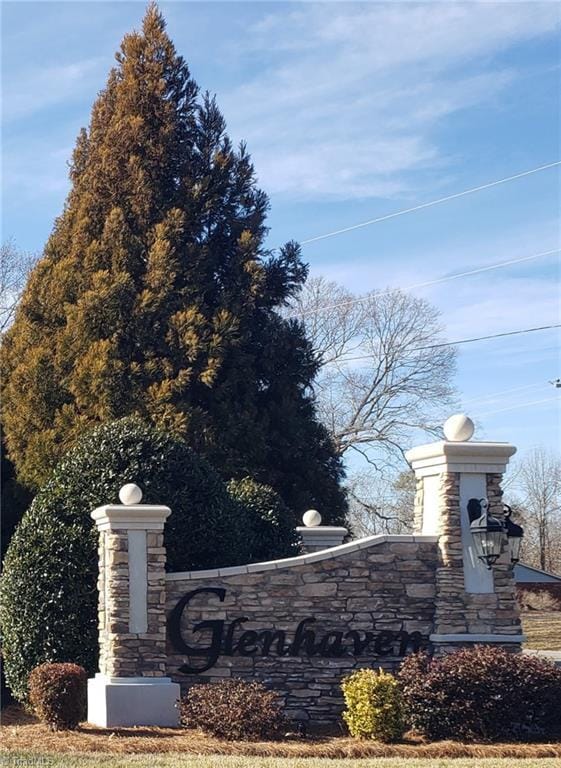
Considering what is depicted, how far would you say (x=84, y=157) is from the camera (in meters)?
22.0

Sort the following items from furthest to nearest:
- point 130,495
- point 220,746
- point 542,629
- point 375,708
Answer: point 542,629, point 130,495, point 375,708, point 220,746

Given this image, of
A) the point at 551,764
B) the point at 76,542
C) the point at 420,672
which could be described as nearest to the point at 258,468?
the point at 76,542

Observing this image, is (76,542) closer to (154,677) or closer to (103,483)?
(103,483)

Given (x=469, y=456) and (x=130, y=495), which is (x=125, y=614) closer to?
(x=130, y=495)

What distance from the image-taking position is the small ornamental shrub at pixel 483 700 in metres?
12.5

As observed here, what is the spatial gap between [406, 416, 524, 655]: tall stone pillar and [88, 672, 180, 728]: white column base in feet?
10.4

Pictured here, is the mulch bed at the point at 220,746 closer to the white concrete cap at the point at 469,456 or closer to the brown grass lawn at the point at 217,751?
the brown grass lawn at the point at 217,751

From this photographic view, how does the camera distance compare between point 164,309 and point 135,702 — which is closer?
point 135,702

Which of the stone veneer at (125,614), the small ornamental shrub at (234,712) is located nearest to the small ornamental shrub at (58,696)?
the stone veneer at (125,614)

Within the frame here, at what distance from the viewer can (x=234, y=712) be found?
40.8 ft

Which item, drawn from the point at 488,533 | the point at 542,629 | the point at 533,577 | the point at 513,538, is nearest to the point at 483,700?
the point at 488,533

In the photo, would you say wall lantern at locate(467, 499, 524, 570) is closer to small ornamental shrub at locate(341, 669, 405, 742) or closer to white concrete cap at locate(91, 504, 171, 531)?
small ornamental shrub at locate(341, 669, 405, 742)

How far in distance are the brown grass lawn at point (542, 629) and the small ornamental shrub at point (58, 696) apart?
13713mm

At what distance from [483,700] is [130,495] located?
448 cm
